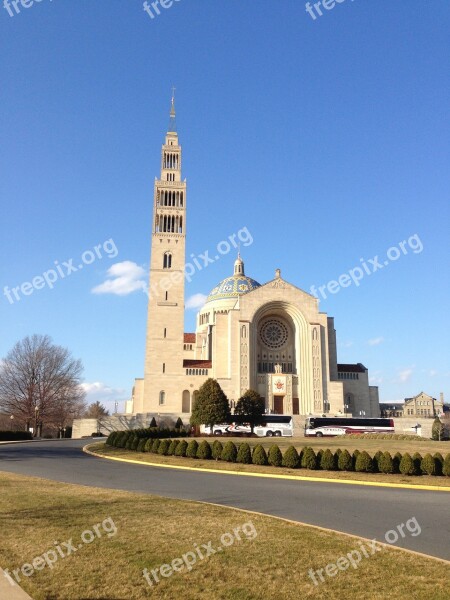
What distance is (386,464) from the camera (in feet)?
66.5

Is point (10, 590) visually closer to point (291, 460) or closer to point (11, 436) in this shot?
point (291, 460)

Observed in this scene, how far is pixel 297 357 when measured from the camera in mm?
68750

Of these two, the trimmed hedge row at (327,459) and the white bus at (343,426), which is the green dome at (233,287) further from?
the trimmed hedge row at (327,459)

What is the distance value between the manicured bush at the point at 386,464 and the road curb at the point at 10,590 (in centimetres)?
1706

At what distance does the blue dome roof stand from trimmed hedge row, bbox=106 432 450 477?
63052 mm

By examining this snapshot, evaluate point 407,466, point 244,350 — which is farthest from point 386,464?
point 244,350

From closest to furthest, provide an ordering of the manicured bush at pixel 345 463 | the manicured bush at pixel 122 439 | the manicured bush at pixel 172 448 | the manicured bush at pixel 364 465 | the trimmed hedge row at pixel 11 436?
1. the manicured bush at pixel 364 465
2. the manicured bush at pixel 345 463
3. the manicured bush at pixel 172 448
4. the manicured bush at pixel 122 439
5. the trimmed hedge row at pixel 11 436

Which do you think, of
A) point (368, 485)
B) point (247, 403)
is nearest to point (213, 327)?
point (247, 403)

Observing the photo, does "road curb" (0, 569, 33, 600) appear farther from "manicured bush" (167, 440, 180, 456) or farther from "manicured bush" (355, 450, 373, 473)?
"manicured bush" (167, 440, 180, 456)

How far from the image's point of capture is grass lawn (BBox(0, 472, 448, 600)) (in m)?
6.21

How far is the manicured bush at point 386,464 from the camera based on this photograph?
2020cm

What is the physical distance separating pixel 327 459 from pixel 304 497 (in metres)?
7.67

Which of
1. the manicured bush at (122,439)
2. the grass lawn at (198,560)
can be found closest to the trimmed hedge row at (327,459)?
the manicured bush at (122,439)

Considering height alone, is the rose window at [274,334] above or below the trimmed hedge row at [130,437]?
above
